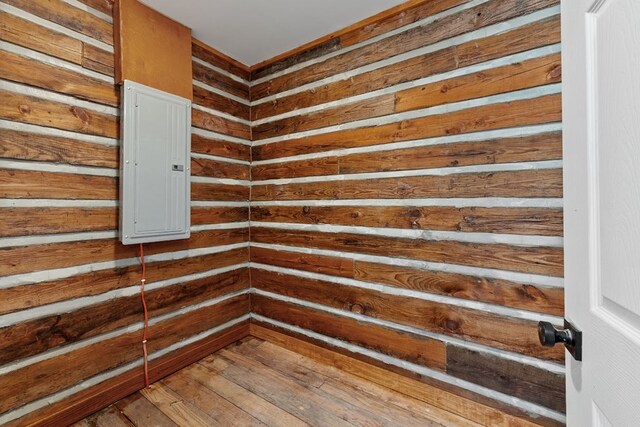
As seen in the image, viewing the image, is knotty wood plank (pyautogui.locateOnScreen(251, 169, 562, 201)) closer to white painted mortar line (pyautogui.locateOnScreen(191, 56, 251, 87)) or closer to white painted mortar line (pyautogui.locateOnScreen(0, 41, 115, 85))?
white painted mortar line (pyautogui.locateOnScreen(191, 56, 251, 87))

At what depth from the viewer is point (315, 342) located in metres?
2.04

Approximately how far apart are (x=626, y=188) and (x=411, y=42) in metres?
1.53

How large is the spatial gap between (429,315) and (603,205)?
3.99ft

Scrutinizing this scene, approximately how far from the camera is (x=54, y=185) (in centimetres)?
140

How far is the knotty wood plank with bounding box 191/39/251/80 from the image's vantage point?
6.57 feet

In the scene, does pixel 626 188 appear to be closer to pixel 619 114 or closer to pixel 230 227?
pixel 619 114

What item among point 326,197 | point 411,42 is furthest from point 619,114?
point 326,197

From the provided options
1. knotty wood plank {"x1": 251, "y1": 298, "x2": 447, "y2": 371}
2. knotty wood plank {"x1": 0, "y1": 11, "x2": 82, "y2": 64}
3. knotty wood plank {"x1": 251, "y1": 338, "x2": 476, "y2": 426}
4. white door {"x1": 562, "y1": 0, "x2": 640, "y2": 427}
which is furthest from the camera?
knotty wood plank {"x1": 251, "y1": 298, "x2": 447, "y2": 371}

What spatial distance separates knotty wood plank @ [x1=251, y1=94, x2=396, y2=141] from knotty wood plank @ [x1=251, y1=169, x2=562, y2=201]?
0.42 m

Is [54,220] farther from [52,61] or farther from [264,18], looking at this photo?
[264,18]

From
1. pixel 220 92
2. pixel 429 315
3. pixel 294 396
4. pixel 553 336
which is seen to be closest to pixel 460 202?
pixel 429 315

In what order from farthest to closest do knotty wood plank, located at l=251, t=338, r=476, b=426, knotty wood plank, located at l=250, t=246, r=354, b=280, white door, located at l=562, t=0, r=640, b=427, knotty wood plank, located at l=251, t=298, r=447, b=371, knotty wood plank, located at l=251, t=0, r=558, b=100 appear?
knotty wood plank, located at l=250, t=246, r=354, b=280
knotty wood plank, located at l=251, t=298, r=447, b=371
knotty wood plank, located at l=251, t=338, r=476, b=426
knotty wood plank, located at l=251, t=0, r=558, b=100
white door, located at l=562, t=0, r=640, b=427

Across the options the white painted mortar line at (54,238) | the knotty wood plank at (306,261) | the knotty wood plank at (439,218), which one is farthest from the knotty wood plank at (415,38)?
the white painted mortar line at (54,238)

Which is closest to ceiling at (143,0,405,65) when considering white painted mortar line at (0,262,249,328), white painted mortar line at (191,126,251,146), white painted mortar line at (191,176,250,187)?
white painted mortar line at (191,126,251,146)
